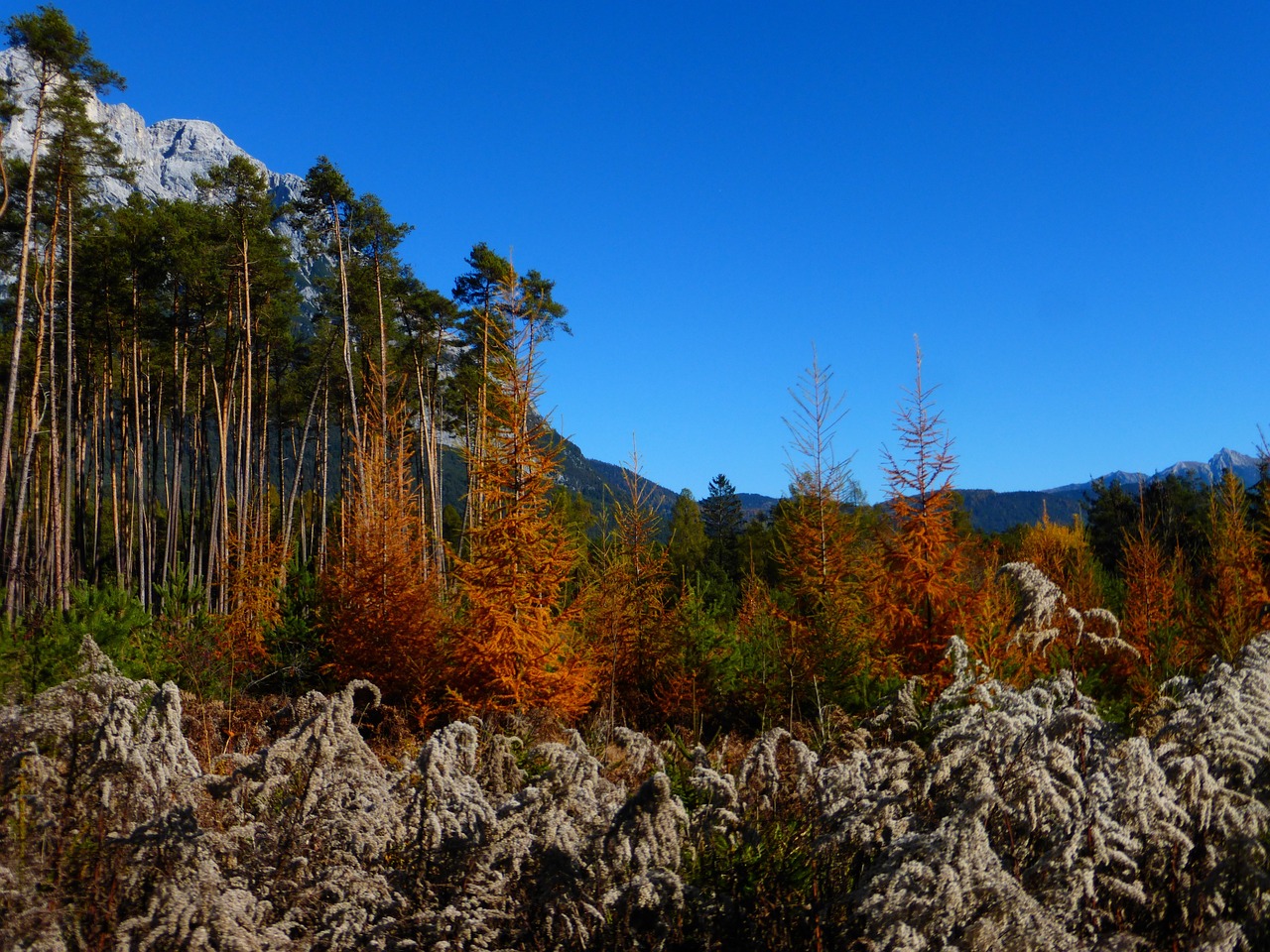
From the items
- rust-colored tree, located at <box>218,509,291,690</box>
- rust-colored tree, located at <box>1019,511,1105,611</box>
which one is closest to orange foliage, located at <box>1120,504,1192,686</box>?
rust-colored tree, located at <box>1019,511,1105,611</box>

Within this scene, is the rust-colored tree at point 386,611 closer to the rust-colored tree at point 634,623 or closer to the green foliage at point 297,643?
the green foliage at point 297,643

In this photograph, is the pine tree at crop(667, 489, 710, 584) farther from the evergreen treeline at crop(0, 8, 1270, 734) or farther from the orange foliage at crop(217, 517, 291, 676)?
the orange foliage at crop(217, 517, 291, 676)

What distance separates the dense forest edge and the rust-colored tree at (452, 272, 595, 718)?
4cm

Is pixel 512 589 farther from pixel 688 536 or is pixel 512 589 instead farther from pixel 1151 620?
pixel 688 536

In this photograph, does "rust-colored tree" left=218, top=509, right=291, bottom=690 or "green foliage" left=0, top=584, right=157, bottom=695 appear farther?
"rust-colored tree" left=218, top=509, right=291, bottom=690

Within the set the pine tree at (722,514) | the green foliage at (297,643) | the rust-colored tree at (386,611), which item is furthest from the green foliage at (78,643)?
the pine tree at (722,514)

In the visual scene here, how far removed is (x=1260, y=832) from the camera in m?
2.04

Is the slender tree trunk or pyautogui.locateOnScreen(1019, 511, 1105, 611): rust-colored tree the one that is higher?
the slender tree trunk

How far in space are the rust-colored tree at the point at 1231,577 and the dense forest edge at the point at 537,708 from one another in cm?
10

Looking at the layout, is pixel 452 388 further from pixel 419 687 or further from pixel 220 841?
pixel 220 841

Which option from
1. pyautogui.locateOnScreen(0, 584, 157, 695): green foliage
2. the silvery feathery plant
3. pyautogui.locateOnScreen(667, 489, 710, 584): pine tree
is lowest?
the silvery feathery plant

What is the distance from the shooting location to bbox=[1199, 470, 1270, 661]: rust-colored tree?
8492 mm

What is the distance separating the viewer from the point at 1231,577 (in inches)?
378

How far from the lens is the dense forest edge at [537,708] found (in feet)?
6.88
